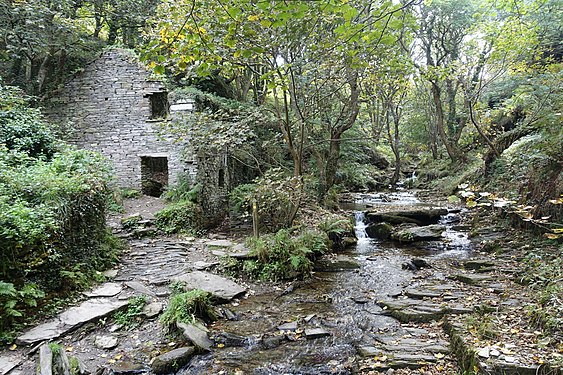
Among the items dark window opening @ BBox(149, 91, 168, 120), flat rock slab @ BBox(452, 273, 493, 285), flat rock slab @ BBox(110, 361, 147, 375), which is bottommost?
flat rock slab @ BBox(110, 361, 147, 375)

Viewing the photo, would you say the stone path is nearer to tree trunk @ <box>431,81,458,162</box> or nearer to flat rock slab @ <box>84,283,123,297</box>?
flat rock slab @ <box>84,283,123,297</box>

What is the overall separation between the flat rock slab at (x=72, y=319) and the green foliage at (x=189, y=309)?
0.82m

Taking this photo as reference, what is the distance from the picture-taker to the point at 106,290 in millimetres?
5641

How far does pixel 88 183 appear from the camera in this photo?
21.1ft

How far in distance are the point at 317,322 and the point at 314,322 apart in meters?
0.04

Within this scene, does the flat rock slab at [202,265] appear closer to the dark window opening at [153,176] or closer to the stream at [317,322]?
the stream at [317,322]

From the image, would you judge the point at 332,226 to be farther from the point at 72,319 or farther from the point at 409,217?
the point at 72,319

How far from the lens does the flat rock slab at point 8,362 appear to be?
3695mm

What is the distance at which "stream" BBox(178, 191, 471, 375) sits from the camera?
4250 mm

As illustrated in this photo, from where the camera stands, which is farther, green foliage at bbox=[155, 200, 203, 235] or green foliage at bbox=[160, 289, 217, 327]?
green foliage at bbox=[155, 200, 203, 235]

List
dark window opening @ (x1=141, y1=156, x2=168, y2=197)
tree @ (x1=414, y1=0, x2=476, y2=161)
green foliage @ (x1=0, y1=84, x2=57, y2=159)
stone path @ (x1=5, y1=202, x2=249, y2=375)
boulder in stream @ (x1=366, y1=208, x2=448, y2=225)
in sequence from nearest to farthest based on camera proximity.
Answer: stone path @ (x1=5, y1=202, x2=249, y2=375) < green foliage @ (x1=0, y1=84, x2=57, y2=159) < boulder in stream @ (x1=366, y1=208, x2=448, y2=225) < dark window opening @ (x1=141, y1=156, x2=168, y2=197) < tree @ (x1=414, y1=0, x2=476, y2=161)

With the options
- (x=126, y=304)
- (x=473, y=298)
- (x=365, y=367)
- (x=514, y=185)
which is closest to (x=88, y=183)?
(x=126, y=304)

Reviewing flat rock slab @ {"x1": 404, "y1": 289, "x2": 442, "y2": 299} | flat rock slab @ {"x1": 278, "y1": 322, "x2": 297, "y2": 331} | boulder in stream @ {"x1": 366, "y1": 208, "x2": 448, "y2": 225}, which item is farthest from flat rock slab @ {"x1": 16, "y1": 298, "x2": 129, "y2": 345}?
boulder in stream @ {"x1": 366, "y1": 208, "x2": 448, "y2": 225}

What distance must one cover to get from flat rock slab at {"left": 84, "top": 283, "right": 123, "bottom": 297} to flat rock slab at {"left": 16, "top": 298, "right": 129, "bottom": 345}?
139mm
